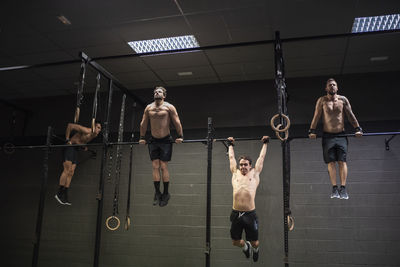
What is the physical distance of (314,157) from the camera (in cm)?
621

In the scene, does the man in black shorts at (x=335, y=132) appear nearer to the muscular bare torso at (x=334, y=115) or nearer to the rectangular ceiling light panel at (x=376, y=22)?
the muscular bare torso at (x=334, y=115)

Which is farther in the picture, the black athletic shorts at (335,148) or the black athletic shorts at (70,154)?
the black athletic shorts at (70,154)

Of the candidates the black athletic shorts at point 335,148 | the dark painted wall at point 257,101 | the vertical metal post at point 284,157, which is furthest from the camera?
the dark painted wall at point 257,101

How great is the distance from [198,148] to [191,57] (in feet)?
5.90

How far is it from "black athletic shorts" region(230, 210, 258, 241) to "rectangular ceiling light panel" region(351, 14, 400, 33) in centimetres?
299

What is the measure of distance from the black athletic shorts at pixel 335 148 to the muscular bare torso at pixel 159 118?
209 cm


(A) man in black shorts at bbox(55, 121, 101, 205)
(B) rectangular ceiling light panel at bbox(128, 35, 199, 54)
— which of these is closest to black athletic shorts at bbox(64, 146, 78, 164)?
(A) man in black shorts at bbox(55, 121, 101, 205)

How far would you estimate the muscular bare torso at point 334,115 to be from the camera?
454cm

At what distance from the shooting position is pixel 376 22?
489 centimetres

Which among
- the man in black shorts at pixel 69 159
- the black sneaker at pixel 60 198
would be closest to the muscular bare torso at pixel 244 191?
the man in black shorts at pixel 69 159

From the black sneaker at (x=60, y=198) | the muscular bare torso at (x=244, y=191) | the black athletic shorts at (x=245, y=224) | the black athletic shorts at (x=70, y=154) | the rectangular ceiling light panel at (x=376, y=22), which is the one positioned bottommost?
the black athletic shorts at (x=245, y=224)

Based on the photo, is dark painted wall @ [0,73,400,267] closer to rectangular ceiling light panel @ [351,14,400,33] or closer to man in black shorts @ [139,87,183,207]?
rectangular ceiling light panel @ [351,14,400,33]

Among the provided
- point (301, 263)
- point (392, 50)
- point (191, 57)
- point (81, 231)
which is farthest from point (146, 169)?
point (392, 50)

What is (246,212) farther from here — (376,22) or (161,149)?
(376,22)
